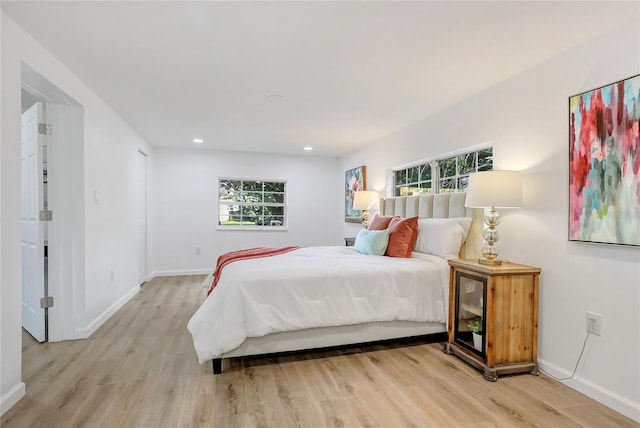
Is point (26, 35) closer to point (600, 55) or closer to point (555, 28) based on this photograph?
point (555, 28)

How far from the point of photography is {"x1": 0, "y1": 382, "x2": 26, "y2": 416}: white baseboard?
187cm

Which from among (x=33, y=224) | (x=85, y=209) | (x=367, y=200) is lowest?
(x=33, y=224)

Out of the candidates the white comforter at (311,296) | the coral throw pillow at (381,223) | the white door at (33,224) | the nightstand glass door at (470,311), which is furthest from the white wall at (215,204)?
the nightstand glass door at (470,311)

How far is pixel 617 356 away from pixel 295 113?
3.38 m

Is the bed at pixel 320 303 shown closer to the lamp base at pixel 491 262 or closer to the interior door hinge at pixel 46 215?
the lamp base at pixel 491 262

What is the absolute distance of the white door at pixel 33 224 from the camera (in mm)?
2904

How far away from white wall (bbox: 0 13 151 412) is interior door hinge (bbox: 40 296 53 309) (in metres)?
0.06

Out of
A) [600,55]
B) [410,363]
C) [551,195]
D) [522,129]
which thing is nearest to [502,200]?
[551,195]

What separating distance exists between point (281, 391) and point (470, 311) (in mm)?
1527

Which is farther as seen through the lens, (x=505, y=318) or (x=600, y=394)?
(x=505, y=318)

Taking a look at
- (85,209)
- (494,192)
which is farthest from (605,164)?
(85,209)

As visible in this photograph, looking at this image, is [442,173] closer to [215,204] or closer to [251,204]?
[251,204]

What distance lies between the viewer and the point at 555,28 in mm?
2061

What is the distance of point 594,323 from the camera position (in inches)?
84.4
